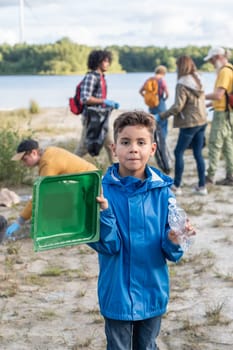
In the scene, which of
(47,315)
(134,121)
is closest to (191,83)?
(47,315)

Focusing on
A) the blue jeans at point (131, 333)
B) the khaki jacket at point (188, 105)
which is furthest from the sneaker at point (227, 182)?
the blue jeans at point (131, 333)

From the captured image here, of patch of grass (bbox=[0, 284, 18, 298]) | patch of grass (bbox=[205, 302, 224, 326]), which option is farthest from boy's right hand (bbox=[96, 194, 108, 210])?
patch of grass (bbox=[0, 284, 18, 298])

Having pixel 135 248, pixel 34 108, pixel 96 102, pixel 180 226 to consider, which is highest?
pixel 180 226

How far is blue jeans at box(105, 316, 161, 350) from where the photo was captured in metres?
2.47

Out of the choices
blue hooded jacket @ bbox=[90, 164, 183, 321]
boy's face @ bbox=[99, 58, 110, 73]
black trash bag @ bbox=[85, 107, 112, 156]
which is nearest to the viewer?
blue hooded jacket @ bbox=[90, 164, 183, 321]

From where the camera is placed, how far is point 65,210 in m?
2.17

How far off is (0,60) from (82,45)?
673 cm

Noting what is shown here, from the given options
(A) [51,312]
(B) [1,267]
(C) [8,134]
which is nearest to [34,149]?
(B) [1,267]

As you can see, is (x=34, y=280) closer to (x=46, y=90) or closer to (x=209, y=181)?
(x=209, y=181)

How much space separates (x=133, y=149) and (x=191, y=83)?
460cm

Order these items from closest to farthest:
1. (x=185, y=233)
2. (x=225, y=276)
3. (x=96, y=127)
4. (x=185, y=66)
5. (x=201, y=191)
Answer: (x=185, y=233)
(x=225, y=276)
(x=185, y=66)
(x=201, y=191)
(x=96, y=127)

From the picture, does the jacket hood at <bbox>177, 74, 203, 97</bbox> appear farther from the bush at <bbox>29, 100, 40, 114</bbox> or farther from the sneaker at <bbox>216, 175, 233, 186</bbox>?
the bush at <bbox>29, 100, 40, 114</bbox>

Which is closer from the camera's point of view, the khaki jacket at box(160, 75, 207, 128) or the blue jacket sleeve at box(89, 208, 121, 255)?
the blue jacket sleeve at box(89, 208, 121, 255)

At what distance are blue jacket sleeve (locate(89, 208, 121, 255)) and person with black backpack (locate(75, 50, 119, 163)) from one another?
5044mm
